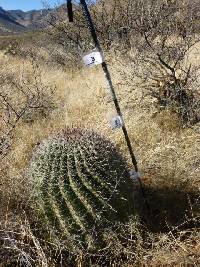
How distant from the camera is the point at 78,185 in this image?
464 centimetres

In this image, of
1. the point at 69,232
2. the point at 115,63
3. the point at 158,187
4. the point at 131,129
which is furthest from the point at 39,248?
the point at 115,63

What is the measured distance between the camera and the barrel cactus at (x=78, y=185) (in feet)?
15.3

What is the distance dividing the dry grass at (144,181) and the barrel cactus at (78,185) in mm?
195

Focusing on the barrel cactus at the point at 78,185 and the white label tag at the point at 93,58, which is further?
the white label tag at the point at 93,58

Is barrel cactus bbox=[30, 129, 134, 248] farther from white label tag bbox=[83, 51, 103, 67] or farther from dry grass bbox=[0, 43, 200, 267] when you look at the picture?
white label tag bbox=[83, 51, 103, 67]

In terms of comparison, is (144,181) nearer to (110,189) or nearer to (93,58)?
(110,189)

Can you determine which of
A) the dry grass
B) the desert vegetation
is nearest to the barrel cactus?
the desert vegetation

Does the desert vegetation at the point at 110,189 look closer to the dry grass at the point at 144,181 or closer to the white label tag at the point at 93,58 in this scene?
the dry grass at the point at 144,181

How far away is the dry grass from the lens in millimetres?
4746

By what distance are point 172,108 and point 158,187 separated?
2094 millimetres

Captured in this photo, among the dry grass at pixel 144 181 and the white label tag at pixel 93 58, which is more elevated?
the white label tag at pixel 93 58

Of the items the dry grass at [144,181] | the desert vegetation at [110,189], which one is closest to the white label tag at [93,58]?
the desert vegetation at [110,189]

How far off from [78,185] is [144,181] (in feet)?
5.82

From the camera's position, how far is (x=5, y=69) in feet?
46.3
